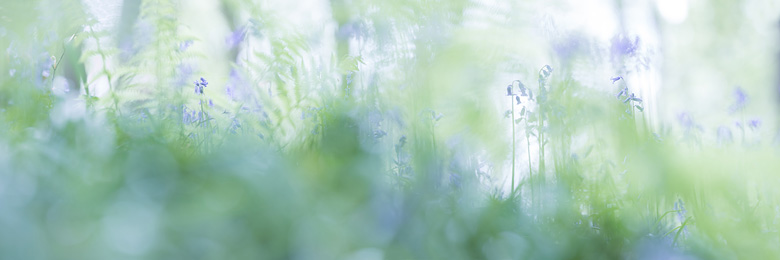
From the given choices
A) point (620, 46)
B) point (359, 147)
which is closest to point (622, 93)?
point (620, 46)

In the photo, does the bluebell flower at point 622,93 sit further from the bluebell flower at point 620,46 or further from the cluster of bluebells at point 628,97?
the bluebell flower at point 620,46

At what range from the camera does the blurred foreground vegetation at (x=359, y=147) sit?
529mm

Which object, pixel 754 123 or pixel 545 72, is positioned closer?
pixel 545 72

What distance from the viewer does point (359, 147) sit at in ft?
2.75

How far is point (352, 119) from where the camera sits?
3.01ft

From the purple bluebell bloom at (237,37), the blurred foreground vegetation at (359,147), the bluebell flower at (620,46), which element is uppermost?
the purple bluebell bloom at (237,37)

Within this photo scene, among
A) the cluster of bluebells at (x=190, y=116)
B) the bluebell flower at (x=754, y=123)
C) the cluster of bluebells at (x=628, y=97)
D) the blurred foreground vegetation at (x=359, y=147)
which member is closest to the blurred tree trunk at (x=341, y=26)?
the blurred foreground vegetation at (x=359, y=147)

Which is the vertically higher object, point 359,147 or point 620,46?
point 620,46

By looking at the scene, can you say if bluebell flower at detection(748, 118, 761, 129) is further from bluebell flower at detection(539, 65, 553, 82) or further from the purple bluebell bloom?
the purple bluebell bloom

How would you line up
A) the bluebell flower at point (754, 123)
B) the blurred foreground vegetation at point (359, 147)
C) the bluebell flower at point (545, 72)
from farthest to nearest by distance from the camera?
the bluebell flower at point (754, 123)
the bluebell flower at point (545, 72)
the blurred foreground vegetation at point (359, 147)

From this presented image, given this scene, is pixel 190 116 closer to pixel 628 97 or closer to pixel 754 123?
pixel 628 97

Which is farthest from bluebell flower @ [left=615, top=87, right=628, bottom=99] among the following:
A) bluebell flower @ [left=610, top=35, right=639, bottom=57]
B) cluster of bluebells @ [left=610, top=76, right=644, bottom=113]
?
bluebell flower @ [left=610, top=35, right=639, bottom=57]

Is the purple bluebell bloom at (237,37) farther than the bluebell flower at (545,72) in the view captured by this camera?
Yes

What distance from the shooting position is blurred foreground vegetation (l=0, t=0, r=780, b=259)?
529 mm
